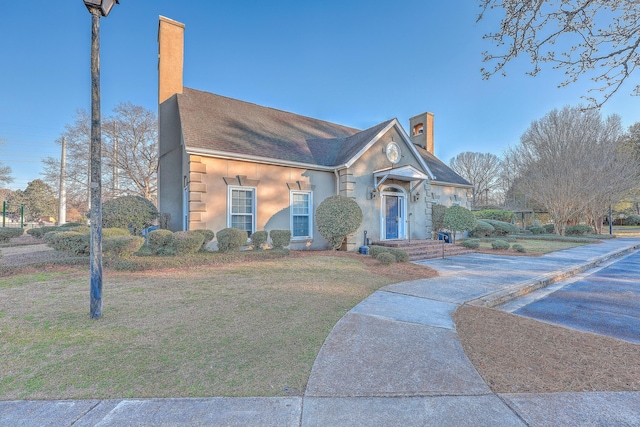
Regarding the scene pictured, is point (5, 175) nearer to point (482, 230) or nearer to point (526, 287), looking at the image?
point (526, 287)

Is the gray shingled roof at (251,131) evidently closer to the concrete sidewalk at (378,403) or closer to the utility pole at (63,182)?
the concrete sidewalk at (378,403)

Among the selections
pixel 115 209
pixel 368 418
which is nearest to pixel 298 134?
pixel 115 209

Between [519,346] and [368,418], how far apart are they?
2416mm

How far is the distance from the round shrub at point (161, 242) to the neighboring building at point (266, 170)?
49.0 inches

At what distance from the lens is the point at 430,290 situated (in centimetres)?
609

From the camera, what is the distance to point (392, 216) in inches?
526

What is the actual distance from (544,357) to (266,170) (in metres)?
9.51

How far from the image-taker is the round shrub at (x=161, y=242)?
7990mm

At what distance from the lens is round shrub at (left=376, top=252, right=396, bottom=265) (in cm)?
869

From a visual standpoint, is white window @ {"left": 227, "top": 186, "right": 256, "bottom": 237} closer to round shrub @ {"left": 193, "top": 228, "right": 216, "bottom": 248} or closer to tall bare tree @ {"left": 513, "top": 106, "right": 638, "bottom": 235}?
round shrub @ {"left": 193, "top": 228, "right": 216, "bottom": 248}

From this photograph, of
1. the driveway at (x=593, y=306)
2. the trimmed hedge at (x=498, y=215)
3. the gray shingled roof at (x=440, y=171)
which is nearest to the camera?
the driveway at (x=593, y=306)

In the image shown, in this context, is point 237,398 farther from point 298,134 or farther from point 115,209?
point 298,134

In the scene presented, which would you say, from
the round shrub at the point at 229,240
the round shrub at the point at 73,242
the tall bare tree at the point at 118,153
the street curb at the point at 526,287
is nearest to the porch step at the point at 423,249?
the street curb at the point at 526,287

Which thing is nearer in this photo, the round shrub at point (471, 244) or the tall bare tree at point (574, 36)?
the tall bare tree at point (574, 36)
